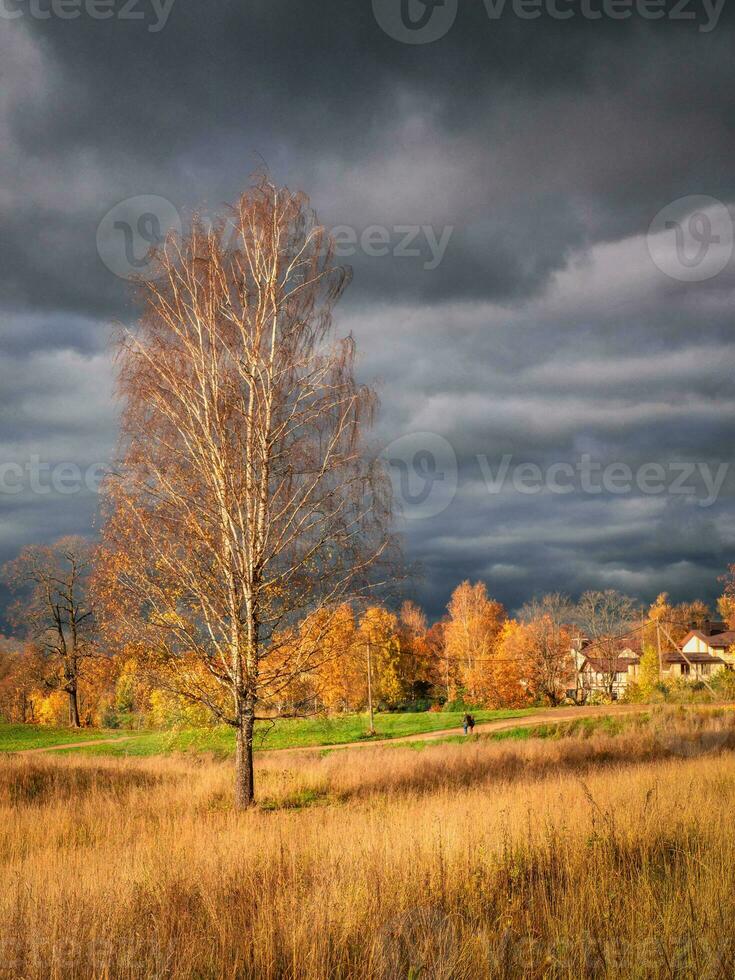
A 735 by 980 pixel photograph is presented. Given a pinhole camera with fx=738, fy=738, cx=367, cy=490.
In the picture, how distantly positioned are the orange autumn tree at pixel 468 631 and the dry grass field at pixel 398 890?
58.1 m

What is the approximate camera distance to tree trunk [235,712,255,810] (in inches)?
443

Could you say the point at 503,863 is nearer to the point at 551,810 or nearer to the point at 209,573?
the point at 551,810

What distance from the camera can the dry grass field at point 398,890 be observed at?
13.9 ft

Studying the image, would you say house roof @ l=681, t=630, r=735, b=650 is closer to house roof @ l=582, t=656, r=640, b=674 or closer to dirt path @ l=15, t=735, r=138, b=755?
house roof @ l=582, t=656, r=640, b=674

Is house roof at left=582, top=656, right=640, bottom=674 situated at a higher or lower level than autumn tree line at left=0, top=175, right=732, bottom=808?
lower

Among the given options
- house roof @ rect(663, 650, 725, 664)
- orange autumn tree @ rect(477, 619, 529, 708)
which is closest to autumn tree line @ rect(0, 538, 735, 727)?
orange autumn tree @ rect(477, 619, 529, 708)

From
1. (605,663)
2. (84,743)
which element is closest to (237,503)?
(84,743)

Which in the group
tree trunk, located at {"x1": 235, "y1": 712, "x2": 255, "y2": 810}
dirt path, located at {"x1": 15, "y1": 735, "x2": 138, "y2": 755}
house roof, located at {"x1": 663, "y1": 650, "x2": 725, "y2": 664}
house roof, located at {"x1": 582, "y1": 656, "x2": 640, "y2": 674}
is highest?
tree trunk, located at {"x1": 235, "y1": 712, "x2": 255, "y2": 810}

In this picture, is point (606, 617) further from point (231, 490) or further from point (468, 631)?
point (231, 490)

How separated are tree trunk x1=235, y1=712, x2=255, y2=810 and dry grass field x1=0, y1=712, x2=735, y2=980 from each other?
365mm

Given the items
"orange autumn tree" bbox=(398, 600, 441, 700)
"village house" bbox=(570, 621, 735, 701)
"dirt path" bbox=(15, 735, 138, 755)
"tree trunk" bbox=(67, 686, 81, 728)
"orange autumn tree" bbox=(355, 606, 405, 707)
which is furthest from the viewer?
"village house" bbox=(570, 621, 735, 701)

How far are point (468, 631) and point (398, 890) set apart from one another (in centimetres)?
6624

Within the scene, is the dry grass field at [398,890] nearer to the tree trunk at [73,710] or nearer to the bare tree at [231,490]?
the bare tree at [231,490]

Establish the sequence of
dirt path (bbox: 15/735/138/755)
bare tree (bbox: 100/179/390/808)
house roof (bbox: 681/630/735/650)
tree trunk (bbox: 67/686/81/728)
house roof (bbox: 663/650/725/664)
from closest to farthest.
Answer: bare tree (bbox: 100/179/390/808), dirt path (bbox: 15/735/138/755), tree trunk (bbox: 67/686/81/728), house roof (bbox: 663/650/725/664), house roof (bbox: 681/630/735/650)
